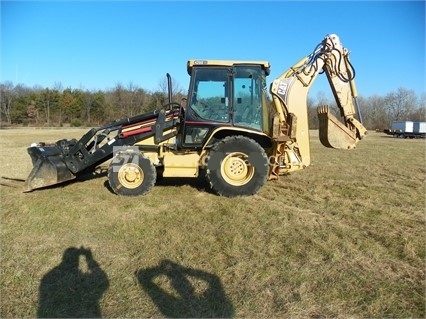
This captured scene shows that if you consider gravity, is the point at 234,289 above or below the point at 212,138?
below

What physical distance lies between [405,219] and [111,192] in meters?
5.38

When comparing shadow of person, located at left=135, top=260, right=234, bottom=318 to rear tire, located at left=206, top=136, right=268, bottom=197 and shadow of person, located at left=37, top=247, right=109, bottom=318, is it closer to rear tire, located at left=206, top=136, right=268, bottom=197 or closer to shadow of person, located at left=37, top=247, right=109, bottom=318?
shadow of person, located at left=37, top=247, right=109, bottom=318

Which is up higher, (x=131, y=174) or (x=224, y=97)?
(x=224, y=97)

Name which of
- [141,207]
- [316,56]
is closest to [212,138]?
[141,207]

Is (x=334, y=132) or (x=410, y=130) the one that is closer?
(x=334, y=132)

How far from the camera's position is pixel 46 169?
7402 mm

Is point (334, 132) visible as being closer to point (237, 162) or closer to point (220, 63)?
point (237, 162)

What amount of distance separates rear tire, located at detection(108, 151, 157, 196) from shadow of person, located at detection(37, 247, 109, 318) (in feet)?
9.57

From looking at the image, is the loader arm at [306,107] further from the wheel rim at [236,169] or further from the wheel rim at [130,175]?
the wheel rim at [130,175]

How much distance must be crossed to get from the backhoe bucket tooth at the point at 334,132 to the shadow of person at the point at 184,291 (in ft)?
16.0

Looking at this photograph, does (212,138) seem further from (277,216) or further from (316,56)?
(316,56)

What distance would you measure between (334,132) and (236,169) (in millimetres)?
2250

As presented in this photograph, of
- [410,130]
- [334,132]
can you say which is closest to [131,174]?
[334,132]

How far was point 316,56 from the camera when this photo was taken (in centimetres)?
777
